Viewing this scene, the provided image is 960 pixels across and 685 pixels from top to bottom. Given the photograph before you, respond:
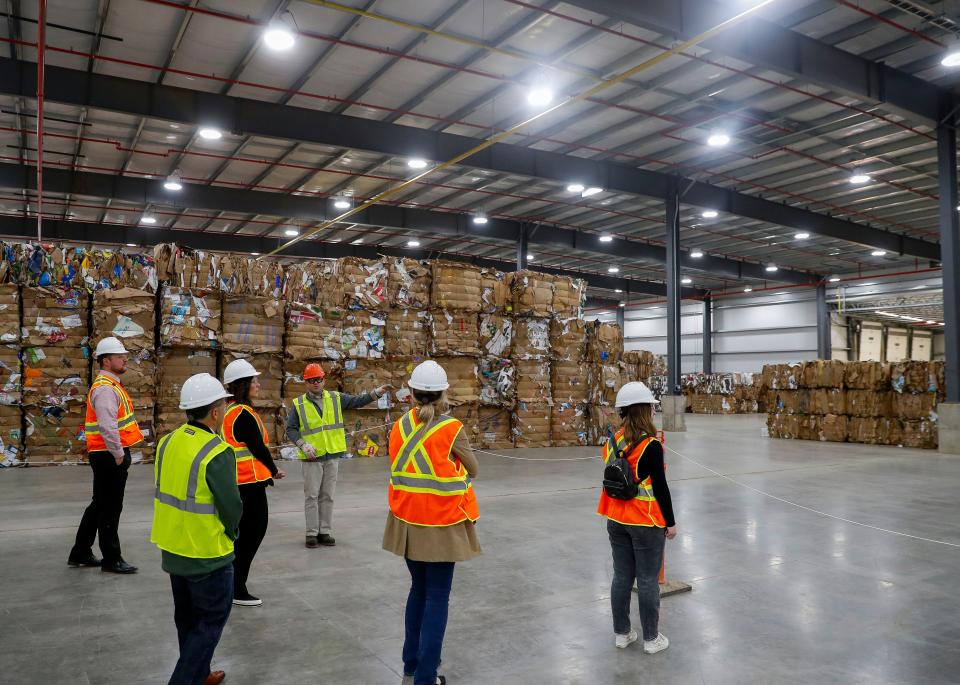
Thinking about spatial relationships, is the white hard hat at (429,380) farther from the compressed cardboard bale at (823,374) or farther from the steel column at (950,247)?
the compressed cardboard bale at (823,374)

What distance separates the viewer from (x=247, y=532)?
458 centimetres

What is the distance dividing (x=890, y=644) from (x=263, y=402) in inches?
389

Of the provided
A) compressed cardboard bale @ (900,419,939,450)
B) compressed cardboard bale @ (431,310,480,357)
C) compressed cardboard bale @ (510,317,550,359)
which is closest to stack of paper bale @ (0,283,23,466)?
compressed cardboard bale @ (431,310,480,357)

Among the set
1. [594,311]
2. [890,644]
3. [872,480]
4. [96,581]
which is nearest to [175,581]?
[96,581]

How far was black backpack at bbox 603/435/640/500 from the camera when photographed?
373cm

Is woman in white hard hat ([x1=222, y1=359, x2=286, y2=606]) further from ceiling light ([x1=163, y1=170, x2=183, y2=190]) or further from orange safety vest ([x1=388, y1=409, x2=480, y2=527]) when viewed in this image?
ceiling light ([x1=163, y1=170, x2=183, y2=190])

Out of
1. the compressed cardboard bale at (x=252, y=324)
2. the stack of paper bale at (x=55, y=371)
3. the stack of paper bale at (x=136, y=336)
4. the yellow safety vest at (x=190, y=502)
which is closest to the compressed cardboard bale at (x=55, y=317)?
the stack of paper bale at (x=55, y=371)

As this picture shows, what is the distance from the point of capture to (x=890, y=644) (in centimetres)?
399

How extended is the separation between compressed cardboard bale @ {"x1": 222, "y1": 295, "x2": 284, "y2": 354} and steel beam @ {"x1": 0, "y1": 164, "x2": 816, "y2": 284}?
318 inches

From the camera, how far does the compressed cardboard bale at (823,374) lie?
55.1 feet

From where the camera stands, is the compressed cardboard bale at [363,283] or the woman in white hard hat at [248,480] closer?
the woman in white hard hat at [248,480]

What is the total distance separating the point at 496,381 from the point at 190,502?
452 inches

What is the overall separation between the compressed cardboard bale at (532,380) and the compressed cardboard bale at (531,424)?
5.3 inches

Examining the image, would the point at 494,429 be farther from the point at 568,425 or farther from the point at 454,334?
the point at 454,334
